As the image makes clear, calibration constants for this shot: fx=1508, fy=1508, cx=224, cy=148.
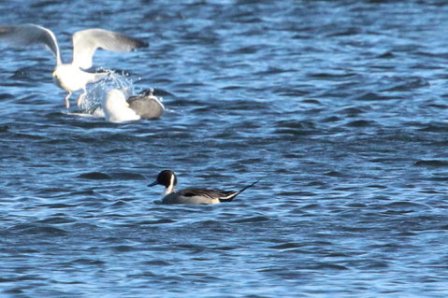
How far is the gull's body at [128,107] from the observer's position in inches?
648

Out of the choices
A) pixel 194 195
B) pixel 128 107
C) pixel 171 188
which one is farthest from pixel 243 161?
pixel 128 107

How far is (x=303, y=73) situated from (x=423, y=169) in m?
7.01

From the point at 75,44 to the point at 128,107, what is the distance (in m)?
1.05

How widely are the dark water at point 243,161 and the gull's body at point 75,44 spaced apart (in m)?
0.46

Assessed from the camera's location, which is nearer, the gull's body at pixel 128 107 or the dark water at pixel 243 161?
the dark water at pixel 243 161

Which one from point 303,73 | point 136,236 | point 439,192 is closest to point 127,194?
point 136,236

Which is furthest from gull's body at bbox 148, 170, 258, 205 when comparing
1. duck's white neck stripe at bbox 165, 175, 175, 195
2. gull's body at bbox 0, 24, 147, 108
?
gull's body at bbox 0, 24, 147, 108

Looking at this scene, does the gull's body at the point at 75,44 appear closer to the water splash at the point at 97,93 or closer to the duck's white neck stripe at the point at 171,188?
the water splash at the point at 97,93

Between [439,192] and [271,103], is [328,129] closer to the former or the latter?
[271,103]

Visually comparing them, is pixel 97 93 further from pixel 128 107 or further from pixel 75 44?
pixel 128 107

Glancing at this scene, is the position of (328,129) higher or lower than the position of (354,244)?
higher

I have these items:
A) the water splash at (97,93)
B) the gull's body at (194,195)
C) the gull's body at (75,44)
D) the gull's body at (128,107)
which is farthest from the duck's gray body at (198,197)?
the gull's body at (75,44)

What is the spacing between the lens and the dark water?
993cm

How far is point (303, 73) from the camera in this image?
20547 millimetres
